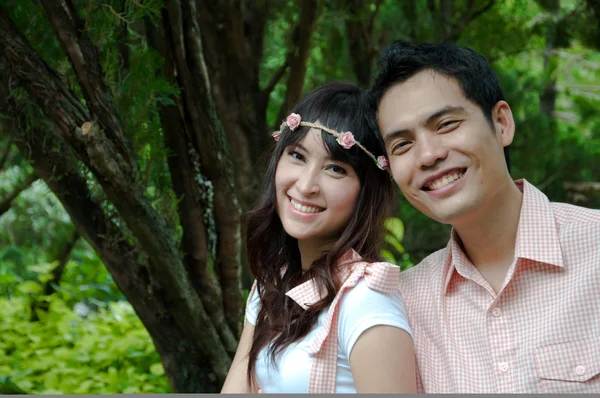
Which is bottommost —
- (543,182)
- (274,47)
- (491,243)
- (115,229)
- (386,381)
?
(543,182)

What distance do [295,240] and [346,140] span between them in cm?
32

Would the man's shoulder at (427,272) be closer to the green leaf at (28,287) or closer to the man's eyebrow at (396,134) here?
the man's eyebrow at (396,134)

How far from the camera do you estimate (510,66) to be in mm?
5266

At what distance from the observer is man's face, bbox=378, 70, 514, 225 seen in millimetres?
1535

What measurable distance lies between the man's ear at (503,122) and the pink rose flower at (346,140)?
11.9 inches

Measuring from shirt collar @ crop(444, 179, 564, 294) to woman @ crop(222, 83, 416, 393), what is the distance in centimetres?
16

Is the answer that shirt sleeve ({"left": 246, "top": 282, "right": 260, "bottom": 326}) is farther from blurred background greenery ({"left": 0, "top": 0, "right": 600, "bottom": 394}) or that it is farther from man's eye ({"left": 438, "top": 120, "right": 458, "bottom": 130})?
man's eye ({"left": 438, "top": 120, "right": 458, "bottom": 130})

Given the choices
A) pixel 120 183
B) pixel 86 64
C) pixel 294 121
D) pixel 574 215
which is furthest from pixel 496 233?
pixel 86 64

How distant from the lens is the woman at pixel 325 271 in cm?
146

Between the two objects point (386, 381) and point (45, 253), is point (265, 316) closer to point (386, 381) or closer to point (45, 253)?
point (386, 381)

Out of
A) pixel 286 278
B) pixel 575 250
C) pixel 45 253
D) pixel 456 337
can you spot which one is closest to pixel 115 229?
pixel 286 278

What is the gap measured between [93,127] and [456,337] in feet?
3.18

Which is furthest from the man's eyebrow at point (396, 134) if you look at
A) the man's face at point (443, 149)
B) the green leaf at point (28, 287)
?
the green leaf at point (28, 287)

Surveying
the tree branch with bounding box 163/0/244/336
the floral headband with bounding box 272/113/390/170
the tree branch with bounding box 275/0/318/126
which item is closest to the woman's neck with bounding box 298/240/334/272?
the floral headband with bounding box 272/113/390/170
